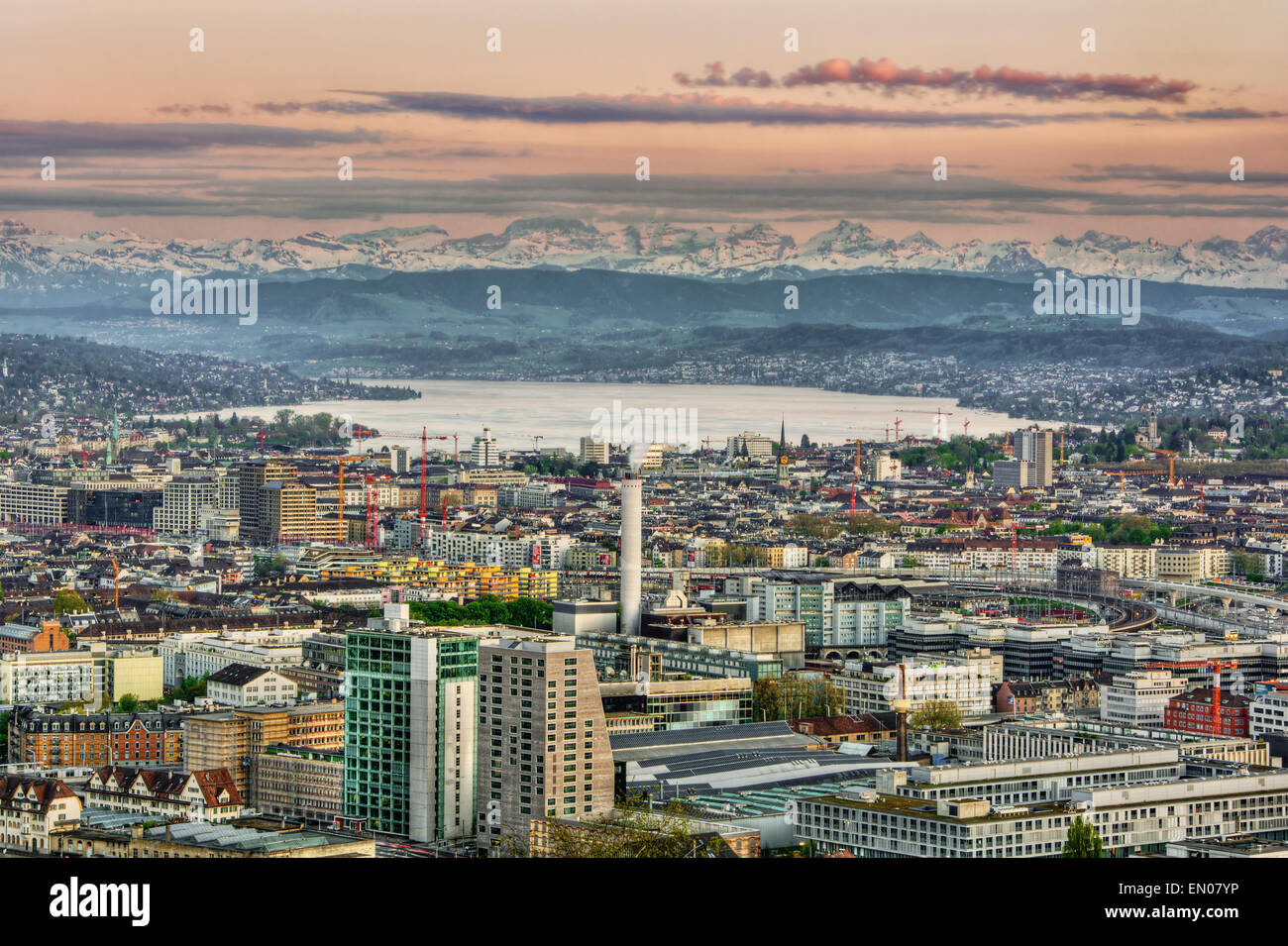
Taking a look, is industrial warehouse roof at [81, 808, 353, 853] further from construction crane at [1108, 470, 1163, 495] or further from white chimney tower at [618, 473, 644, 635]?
construction crane at [1108, 470, 1163, 495]

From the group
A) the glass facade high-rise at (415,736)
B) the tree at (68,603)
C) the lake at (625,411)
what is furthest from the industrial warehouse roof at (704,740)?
the lake at (625,411)

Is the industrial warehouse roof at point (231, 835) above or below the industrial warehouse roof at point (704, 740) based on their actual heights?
above

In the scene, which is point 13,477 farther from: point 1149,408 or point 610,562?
point 1149,408

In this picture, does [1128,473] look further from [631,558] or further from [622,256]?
[622,256]

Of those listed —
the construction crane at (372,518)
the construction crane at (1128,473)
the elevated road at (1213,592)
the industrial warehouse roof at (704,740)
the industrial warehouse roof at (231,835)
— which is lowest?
the elevated road at (1213,592)

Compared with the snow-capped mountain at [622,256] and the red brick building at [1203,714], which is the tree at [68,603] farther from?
the snow-capped mountain at [622,256]

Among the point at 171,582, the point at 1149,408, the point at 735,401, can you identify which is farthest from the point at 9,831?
the point at 735,401
